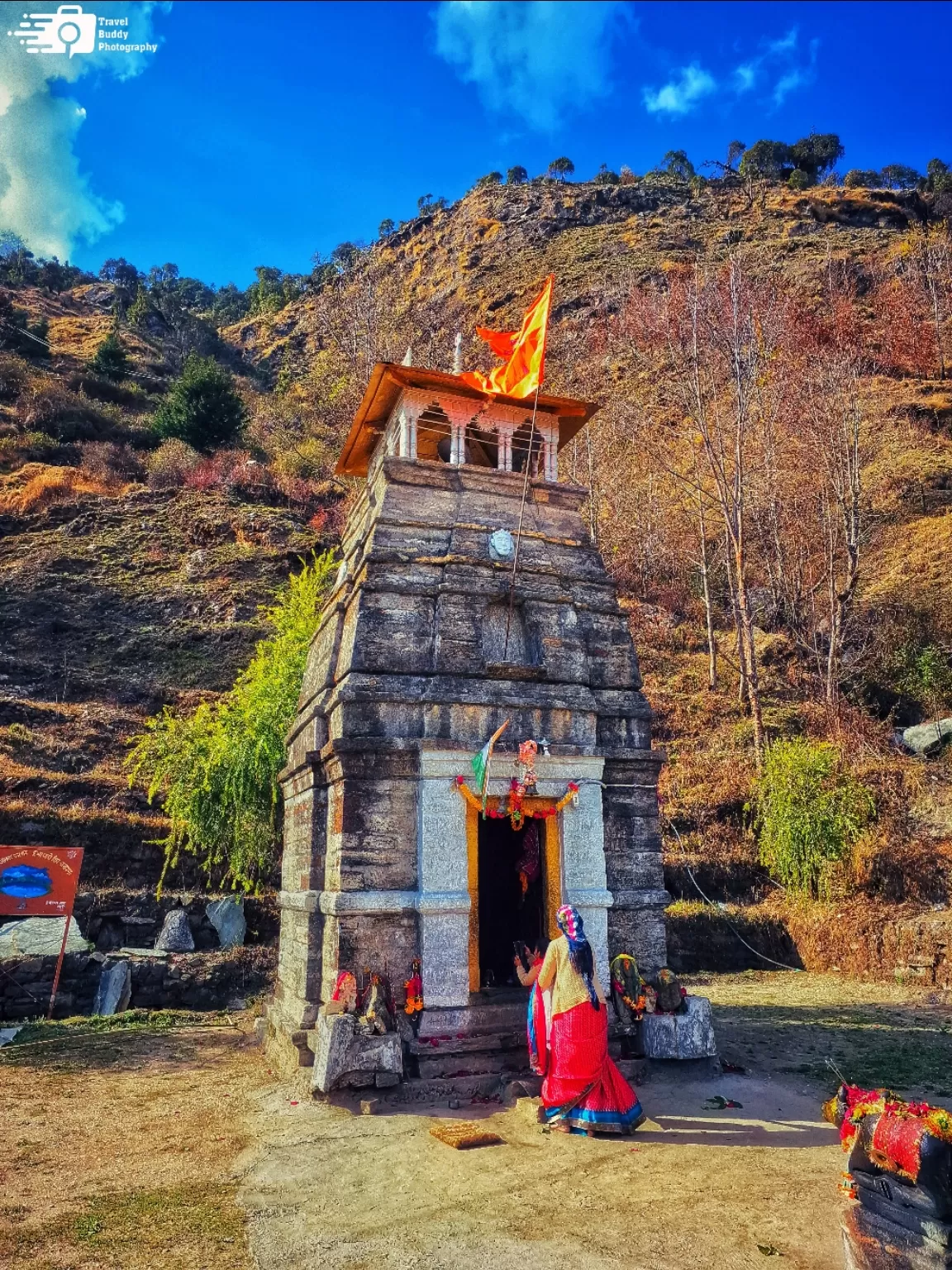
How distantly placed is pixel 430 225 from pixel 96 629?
5357 centimetres

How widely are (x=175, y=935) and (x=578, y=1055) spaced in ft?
37.6

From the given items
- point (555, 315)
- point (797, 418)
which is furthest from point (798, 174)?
point (797, 418)

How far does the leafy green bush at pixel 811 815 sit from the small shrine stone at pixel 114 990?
13296mm

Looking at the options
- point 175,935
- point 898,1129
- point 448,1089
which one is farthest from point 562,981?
point 175,935

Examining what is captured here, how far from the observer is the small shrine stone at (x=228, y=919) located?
16594mm

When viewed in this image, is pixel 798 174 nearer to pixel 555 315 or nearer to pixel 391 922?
pixel 555 315

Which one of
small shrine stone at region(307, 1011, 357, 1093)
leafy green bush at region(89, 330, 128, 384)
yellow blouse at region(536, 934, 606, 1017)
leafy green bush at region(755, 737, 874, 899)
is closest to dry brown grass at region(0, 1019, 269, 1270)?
small shrine stone at region(307, 1011, 357, 1093)

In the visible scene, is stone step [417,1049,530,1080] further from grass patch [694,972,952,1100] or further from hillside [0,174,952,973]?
hillside [0,174,952,973]

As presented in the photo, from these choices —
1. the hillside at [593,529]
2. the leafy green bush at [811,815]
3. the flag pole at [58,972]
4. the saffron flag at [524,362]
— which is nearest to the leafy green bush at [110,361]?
the hillside at [593,529]

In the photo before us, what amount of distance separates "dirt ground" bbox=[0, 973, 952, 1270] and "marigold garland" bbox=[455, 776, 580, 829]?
284cm

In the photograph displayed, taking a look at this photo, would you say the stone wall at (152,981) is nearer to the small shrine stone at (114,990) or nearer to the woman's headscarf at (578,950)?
the small shrine stone at (114,990)

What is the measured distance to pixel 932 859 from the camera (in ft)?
53.1

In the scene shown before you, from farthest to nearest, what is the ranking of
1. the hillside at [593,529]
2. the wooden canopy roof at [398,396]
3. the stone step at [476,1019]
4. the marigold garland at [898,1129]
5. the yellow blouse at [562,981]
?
the hillside at [593,529] → the wooden canopy roof at [398,396] → the stone step at [476,1019] → the yellow blouse at [562,981] → the marigold garland at [898,1129]

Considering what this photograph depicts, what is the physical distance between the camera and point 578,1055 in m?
7.22
